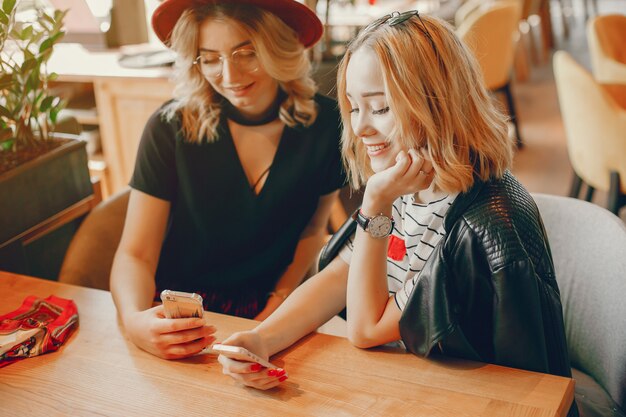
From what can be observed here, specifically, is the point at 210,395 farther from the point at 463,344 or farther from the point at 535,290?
the point at 535,290

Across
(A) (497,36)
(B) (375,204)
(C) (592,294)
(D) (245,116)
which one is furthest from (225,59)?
(A) (497,36)

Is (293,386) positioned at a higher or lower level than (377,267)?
lower

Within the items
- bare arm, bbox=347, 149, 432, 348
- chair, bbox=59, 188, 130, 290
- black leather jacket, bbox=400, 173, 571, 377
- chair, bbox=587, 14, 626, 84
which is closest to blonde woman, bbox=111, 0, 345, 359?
chair, bbox=59, 188, 130, 290

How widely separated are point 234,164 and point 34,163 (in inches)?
21.4

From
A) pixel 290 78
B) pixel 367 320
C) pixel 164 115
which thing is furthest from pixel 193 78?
pixel 367 320

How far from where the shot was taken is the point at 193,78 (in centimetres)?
178

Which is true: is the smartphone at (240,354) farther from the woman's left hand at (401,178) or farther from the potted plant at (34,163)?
the potted plant at (34,163)

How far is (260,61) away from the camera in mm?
1686

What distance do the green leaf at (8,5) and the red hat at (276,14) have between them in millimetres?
318

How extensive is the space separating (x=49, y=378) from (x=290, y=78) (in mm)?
898

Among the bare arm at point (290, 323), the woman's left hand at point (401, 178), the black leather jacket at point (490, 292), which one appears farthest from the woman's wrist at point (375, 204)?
the bare arm at point (290, 323)

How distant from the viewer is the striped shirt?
51.9 inches

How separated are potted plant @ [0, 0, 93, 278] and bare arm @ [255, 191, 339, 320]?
649 mm

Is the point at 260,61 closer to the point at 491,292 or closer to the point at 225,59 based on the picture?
the point at 225,59
